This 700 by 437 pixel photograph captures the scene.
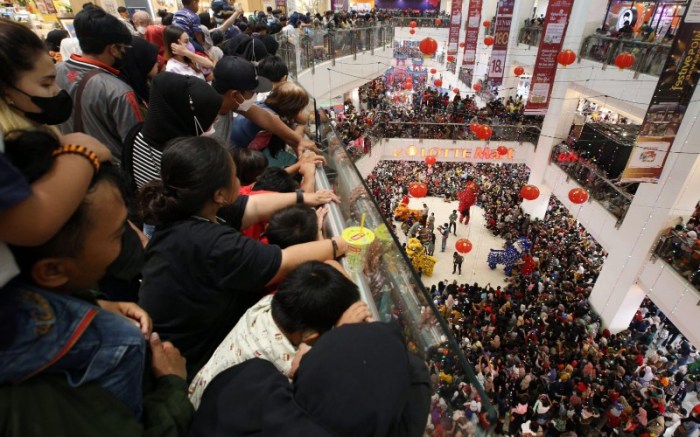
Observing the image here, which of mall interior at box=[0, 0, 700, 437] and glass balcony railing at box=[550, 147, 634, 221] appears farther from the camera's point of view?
glass balcony railing at box=[550, 147, 634, 221]

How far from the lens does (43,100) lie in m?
1.19

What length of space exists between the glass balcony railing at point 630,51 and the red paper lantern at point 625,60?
0.80ft

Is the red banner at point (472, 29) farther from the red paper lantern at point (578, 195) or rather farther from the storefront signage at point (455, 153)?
the red paper lantern at point (578, 195)

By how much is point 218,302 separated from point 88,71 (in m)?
1.92

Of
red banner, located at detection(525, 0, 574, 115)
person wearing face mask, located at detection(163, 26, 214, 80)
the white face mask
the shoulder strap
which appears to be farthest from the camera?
red banner, located at detection(525, 0, 574, 115)

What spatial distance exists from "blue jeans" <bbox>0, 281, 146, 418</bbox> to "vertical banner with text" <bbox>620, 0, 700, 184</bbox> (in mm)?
9624

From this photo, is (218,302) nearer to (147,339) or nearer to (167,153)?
(147,339)

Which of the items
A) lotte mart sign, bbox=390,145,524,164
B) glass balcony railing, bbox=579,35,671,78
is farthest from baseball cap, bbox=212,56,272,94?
lotte mart sign, bbox=390,145,524,164

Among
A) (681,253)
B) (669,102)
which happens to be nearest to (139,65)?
(669,102)

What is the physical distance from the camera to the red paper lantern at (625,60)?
9.59 meters

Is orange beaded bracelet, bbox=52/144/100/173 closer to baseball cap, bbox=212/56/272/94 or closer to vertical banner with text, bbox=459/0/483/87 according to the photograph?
baseball cap, bbox=212/56/272/94

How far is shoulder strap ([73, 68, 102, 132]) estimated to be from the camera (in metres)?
2.23

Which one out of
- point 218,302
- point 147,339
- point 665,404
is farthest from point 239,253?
point 665,404

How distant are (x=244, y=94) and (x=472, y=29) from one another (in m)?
17.9
